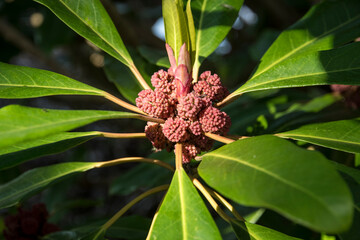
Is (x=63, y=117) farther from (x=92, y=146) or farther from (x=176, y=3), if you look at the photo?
(x=92, y=146)

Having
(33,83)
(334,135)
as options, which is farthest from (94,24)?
(334,135)

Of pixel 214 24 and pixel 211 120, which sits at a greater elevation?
pixel 214 24

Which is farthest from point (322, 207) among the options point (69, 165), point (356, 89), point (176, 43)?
point (356, 89)

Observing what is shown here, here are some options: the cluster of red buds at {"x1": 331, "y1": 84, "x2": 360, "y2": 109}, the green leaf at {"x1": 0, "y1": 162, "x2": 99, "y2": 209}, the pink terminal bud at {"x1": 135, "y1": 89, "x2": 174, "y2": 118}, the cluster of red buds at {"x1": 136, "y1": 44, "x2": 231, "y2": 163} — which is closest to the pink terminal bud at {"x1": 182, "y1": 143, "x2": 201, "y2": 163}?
the cluster of red buds at {"x1": 136, "y1": 44, "x2": 231, "y2": 163}

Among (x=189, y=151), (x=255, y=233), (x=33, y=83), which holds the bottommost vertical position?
(x=255, y=233)

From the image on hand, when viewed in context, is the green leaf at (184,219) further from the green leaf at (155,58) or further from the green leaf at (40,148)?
the green leaf at (155,58)

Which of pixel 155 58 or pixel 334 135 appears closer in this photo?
pixel 334 135

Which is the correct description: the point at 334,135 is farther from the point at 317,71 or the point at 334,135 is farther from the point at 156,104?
the point at 156,104
